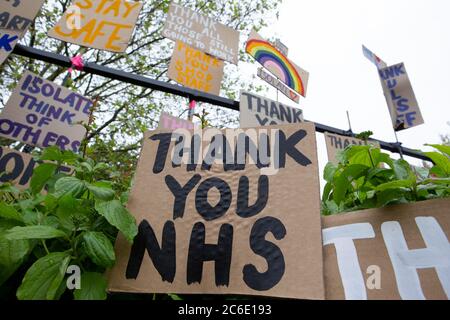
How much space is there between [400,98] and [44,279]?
3175 millimetres

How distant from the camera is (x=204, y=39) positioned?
2.16m

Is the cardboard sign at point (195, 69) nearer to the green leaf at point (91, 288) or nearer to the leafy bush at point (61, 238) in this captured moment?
the leafy bush at point (61, 238)

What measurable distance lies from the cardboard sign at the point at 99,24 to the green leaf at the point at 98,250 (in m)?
1.41

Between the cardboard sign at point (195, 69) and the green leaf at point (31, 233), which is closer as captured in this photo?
the green leaf at point (31, 233)

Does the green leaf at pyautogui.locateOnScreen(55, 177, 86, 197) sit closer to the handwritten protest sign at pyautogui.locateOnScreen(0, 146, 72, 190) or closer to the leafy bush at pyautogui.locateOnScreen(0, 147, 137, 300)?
the leafy bush at pyautogui.locateOnScreen(0, 147, 137, 300)

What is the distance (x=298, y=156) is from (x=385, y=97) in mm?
2551

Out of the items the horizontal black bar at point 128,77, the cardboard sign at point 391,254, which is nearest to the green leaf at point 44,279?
the cardboard sign at point 391,254

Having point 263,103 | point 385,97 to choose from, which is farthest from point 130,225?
point 385,97

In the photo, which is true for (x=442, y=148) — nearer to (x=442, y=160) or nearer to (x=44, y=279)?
(x=442, y=160)

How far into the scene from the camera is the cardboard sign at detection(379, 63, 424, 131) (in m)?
2.72

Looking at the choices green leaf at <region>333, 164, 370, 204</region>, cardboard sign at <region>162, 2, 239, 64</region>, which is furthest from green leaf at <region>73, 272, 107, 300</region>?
cardboard sign at <region>162, 2, 239, 64</region>

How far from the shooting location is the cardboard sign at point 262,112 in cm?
177
